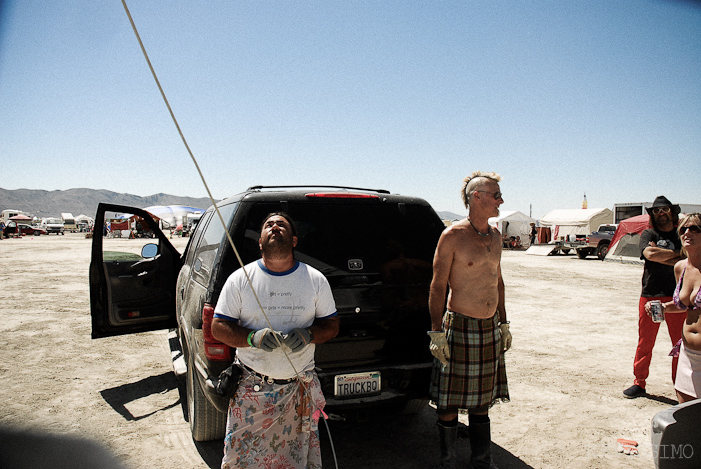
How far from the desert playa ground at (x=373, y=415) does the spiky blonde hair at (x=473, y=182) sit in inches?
65.8

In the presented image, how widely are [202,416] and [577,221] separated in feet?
120

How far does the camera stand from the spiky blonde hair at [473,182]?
3033 millimetres

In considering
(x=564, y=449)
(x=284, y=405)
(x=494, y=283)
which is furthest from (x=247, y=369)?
(x=564, y=449)

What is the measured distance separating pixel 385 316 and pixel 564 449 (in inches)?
71.0

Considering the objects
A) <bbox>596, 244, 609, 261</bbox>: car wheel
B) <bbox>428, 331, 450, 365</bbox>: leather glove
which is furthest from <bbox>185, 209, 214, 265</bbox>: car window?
<bbox>596, 244, 609, 261</bbox>: car wheel

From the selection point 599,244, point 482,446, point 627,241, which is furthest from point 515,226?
→ point 482,446

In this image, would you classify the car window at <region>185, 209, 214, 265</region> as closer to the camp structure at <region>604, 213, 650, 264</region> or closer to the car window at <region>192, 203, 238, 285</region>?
the car window at <region>192, 203, 238, 285</region>

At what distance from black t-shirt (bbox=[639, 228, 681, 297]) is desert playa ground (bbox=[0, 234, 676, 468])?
1.06 meters

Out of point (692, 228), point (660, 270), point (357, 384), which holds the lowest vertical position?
point (357, 384)

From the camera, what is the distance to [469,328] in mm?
2906

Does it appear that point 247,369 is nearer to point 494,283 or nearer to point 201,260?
point 201,260

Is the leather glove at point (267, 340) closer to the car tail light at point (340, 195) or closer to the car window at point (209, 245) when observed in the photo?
the car window at point (209, 245)

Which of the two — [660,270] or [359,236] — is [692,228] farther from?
[359,236]

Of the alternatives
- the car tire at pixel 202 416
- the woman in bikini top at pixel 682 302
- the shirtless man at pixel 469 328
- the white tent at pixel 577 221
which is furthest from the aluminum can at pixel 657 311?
the white tent at pixel 577 221
